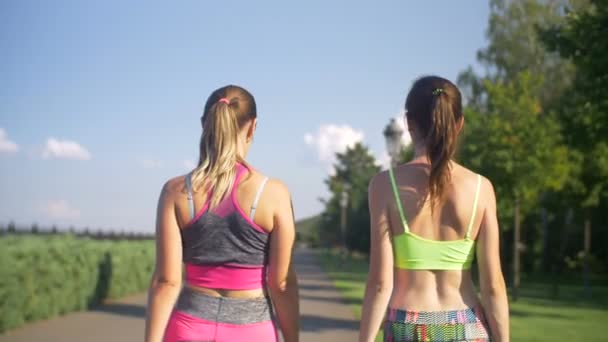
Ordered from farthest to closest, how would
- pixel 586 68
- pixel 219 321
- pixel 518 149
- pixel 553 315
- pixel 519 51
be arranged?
pixel 519 51
pixel 518 149
pixel 553 315
pixel 586 68
pixel 219 321

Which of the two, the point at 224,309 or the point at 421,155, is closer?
the point at 224,309

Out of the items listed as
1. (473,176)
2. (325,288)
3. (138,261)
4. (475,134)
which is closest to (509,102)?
(475,134)

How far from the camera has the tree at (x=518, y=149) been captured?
64.1ft

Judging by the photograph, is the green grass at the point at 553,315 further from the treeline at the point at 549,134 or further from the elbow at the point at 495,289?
the elbow at the point at 495,289

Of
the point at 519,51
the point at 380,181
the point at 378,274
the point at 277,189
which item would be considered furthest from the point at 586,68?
the point at 519,51

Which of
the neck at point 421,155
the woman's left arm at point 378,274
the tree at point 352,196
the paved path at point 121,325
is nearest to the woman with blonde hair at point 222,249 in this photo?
the woman's left arm at point 378,274

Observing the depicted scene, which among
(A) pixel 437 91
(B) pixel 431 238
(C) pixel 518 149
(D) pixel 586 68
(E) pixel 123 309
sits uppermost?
(D) pixel 586 68

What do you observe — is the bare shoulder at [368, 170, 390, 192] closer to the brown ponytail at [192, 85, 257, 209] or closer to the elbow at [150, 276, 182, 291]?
the brown ponytail at [192, 85, 257, 209]

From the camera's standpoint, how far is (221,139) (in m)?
3.28

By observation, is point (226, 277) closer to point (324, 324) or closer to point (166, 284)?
point (166, 284)

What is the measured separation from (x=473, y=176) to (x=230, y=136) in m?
1.05

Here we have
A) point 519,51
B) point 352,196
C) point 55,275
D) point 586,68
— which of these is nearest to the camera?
point 55,275

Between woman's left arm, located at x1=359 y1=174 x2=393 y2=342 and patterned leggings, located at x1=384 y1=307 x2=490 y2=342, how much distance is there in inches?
3.1

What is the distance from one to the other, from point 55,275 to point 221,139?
36.5 ft
